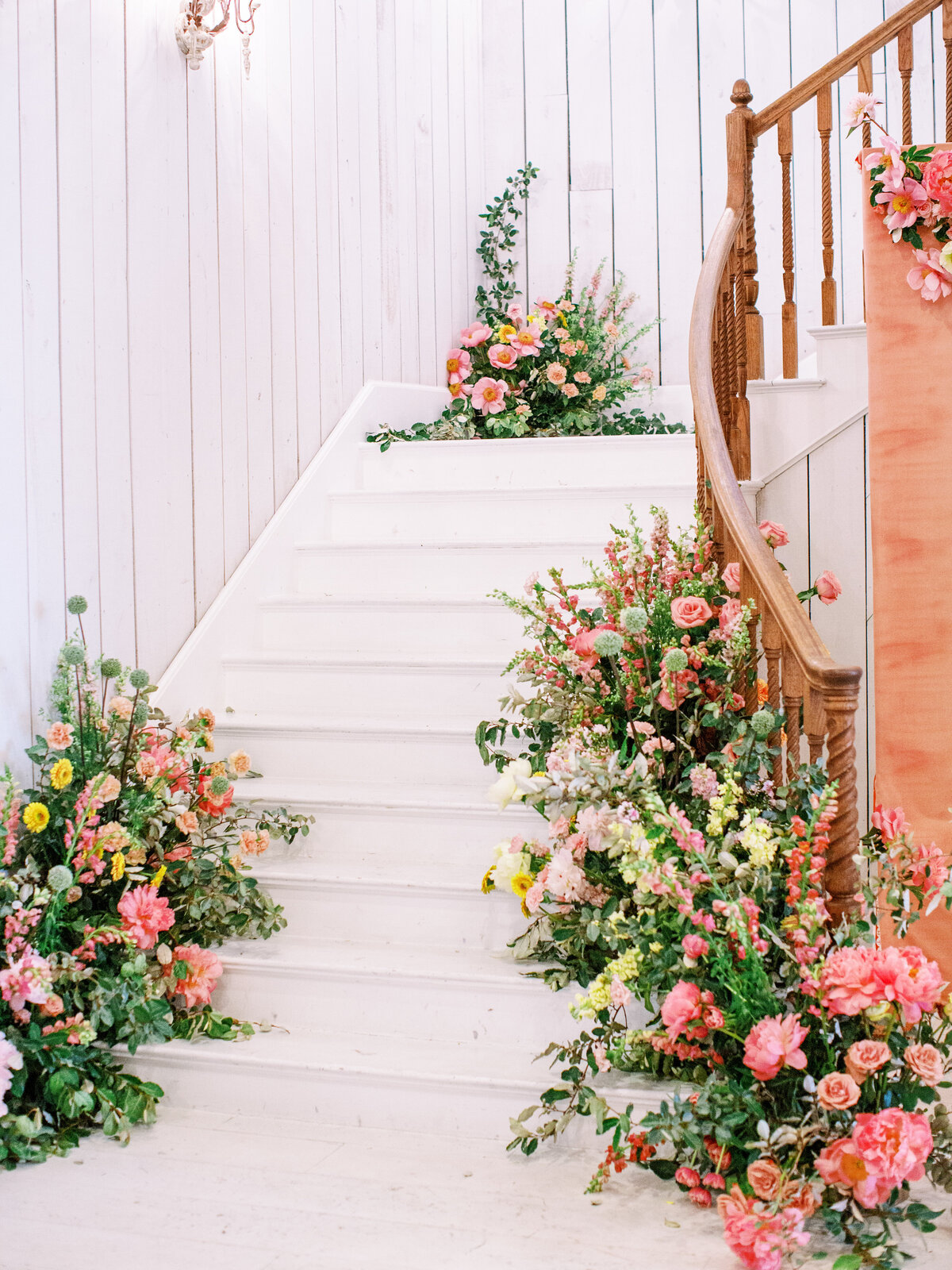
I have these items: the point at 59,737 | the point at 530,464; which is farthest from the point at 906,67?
the point at 59,737

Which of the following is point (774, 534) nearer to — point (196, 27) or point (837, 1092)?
point (837, 1092)

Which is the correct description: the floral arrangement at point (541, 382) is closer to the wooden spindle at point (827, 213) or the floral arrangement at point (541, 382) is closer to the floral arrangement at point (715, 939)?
the wooden spindle at point (827, 213)

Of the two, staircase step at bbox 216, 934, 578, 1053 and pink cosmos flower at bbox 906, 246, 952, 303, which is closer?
staircase step at bbox 216, 934, 578, 1053

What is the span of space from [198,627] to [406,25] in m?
2.55

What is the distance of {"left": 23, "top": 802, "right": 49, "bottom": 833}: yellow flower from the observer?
6.43 ft

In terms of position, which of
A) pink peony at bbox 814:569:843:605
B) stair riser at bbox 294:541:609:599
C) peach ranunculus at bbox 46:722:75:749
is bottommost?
peach ranunculus at bbox 46:722:75:749

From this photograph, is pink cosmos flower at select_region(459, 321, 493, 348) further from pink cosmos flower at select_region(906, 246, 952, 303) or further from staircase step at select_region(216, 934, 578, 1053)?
staircase step at select_region(216, 934, 578, 1053)

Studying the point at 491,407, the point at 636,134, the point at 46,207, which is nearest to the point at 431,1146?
the point at 46,207

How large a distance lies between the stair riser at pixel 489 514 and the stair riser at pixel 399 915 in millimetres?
1162

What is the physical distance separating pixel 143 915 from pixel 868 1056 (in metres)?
1.20

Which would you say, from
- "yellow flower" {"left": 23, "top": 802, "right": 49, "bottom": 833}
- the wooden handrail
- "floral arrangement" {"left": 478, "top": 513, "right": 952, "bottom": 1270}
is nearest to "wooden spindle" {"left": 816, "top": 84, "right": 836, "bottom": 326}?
the wooden handrail

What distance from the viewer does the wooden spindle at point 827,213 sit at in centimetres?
297

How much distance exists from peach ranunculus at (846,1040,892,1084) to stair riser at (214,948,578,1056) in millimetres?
578

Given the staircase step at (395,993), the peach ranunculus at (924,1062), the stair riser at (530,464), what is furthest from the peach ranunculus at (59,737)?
the stair riser at (530,464)
